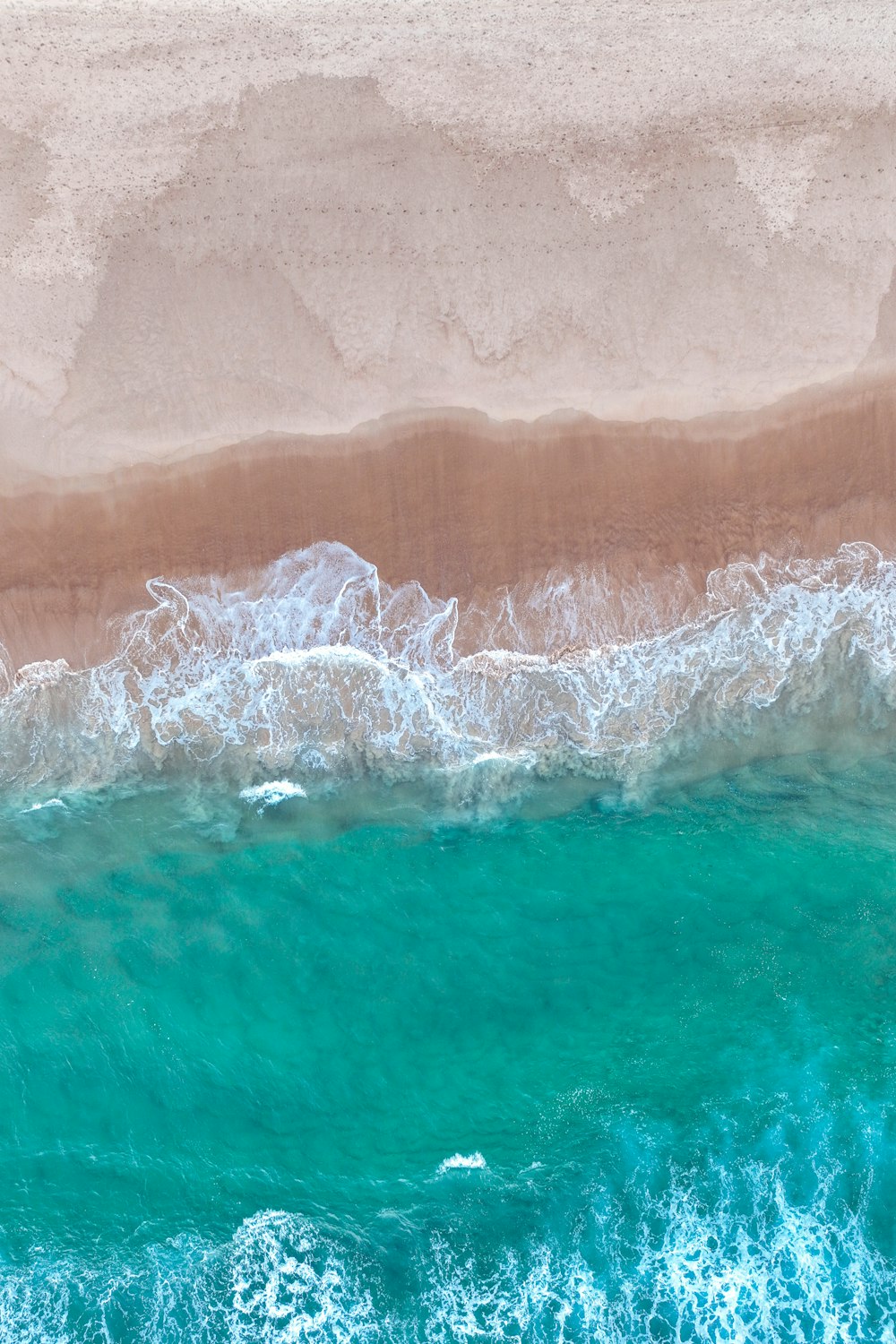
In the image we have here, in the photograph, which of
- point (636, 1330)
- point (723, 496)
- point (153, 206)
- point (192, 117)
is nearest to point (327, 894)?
point (636, 1330)

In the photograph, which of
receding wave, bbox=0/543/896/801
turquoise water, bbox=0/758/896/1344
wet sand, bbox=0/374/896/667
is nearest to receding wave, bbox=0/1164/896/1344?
turquoise water, bbox=0/758/896/1344

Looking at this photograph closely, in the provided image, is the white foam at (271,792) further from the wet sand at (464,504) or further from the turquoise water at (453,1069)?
the wet sand at (464,504)

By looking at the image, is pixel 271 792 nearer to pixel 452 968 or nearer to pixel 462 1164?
pixel 452 968

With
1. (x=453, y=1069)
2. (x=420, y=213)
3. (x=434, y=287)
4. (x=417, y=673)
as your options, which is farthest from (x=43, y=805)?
(x=420, y=213)

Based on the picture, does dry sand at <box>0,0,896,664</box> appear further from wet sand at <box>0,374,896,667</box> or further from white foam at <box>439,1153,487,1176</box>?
white foam at <box>439,1153,487,1176</box>

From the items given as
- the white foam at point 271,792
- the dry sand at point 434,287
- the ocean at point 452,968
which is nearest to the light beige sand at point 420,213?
the dry sand at point 434,287

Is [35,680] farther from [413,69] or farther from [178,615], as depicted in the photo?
[413,69]

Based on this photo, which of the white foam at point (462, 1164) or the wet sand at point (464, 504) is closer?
the white foam at point (462, 1164)
